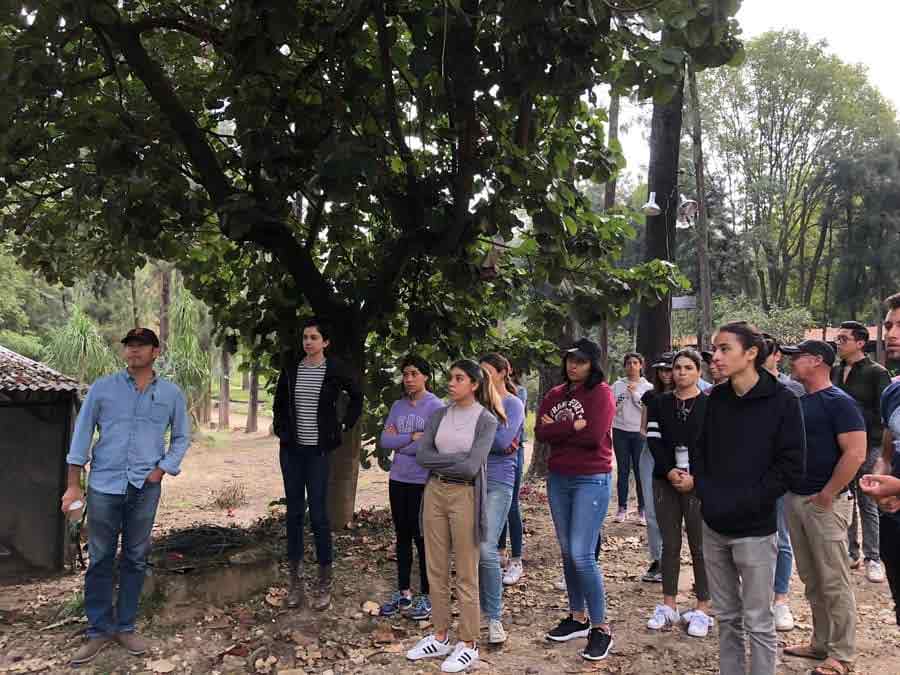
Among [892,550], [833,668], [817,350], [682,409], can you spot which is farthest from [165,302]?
[892,550]

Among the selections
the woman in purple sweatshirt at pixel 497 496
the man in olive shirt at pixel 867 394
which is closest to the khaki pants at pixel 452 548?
the woman in purple sweatshirt at pixel 497 496

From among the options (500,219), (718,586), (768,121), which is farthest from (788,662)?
(768,121)

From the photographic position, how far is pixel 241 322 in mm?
8289

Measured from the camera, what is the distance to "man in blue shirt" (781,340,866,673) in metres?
4.49

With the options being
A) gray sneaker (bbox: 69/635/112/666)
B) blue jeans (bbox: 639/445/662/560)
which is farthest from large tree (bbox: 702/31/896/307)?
gray sneaker (bbox: 69/635/112/666)

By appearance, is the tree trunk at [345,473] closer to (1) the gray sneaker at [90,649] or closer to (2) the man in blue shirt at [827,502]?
(1) the gray sneaker at [90,649]

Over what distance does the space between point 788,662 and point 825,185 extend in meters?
34.2

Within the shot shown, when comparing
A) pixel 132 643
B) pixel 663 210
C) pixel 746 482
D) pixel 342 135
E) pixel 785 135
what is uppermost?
pixel 785 135

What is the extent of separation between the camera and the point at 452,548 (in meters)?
4.84

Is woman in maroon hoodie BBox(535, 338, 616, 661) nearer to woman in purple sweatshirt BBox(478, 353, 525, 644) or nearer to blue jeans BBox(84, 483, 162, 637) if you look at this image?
woman in purple sweatshirt BBox(478, 353, 525, 644)

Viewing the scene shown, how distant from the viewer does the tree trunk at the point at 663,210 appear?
32.3 feet

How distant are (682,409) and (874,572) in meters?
3.17

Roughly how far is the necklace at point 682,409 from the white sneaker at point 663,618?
4.86 feet

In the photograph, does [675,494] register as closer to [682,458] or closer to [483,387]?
[682,458]
